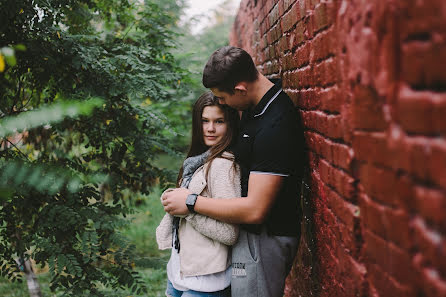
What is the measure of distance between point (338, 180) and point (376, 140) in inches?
20.3

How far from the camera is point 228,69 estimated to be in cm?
244

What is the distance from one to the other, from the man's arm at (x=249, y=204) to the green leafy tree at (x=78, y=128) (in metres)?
0.82

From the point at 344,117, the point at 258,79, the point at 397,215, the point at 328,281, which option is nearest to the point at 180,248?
the point at 328,281

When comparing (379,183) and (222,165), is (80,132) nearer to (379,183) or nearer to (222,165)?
(222,165)

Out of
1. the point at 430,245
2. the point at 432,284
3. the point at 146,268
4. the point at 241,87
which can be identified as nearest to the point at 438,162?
the point at 430,245

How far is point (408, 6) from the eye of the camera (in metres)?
1.04

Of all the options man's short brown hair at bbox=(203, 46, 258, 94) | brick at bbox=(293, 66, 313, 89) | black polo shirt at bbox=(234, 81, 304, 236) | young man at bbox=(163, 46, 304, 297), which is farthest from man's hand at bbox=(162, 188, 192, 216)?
brick at bbox=(293, 66, 313, 89)

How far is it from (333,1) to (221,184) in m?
1.26

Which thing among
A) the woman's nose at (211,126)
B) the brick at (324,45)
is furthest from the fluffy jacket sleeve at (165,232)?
the brick at (324,45)

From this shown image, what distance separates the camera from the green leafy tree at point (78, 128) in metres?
3.02

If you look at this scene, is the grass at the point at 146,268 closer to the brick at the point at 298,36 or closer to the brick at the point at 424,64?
the brick at the point at 298,36

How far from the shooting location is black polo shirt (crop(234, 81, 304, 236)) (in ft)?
7.23

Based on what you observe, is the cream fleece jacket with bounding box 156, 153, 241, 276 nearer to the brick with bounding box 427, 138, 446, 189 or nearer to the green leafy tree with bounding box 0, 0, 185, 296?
the green leafy tree with bounding box 0, 0, 185, 296

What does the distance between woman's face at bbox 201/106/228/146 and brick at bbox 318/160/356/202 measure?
85cm
